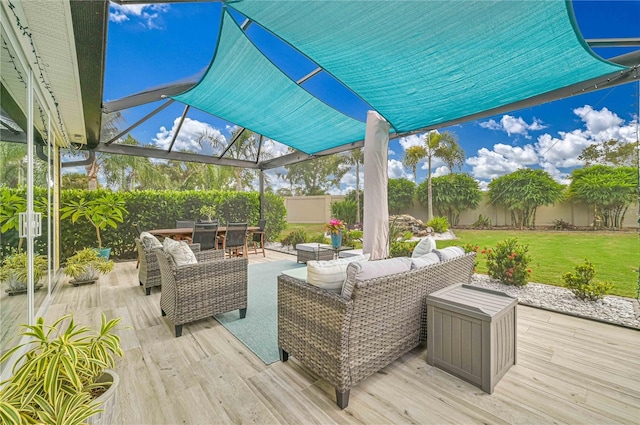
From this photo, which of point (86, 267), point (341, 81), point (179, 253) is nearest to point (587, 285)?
point (341, 81)

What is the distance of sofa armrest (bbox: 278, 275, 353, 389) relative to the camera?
5.99ft

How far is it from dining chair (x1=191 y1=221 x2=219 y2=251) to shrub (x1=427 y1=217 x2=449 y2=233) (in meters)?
4.54

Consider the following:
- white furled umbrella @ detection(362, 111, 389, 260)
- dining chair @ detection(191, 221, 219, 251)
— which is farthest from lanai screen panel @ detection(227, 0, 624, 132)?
dining chair @ detection(191, 221, 219, 251)

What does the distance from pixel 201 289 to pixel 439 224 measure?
15.5 ft

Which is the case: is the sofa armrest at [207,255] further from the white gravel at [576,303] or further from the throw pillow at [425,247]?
the white gravel at [576,303]

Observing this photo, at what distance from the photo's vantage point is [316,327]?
79.9 inches

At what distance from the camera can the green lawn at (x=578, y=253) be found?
363cm

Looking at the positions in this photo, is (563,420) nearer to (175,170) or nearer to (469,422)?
(469,422)

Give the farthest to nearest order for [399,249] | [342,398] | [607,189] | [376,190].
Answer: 1. [399,249]
2. [607,189]
3. [376,190]
4. [342,398]

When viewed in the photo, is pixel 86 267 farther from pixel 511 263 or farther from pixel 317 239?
pixel 511 263

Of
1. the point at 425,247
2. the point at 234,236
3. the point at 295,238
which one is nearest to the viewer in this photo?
the point at 425,247

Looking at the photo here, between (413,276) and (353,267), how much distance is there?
25.2 inches

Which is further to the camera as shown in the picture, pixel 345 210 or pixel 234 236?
pixel 345 210

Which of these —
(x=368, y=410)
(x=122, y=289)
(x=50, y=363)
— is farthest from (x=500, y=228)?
(x=122, y=289)
